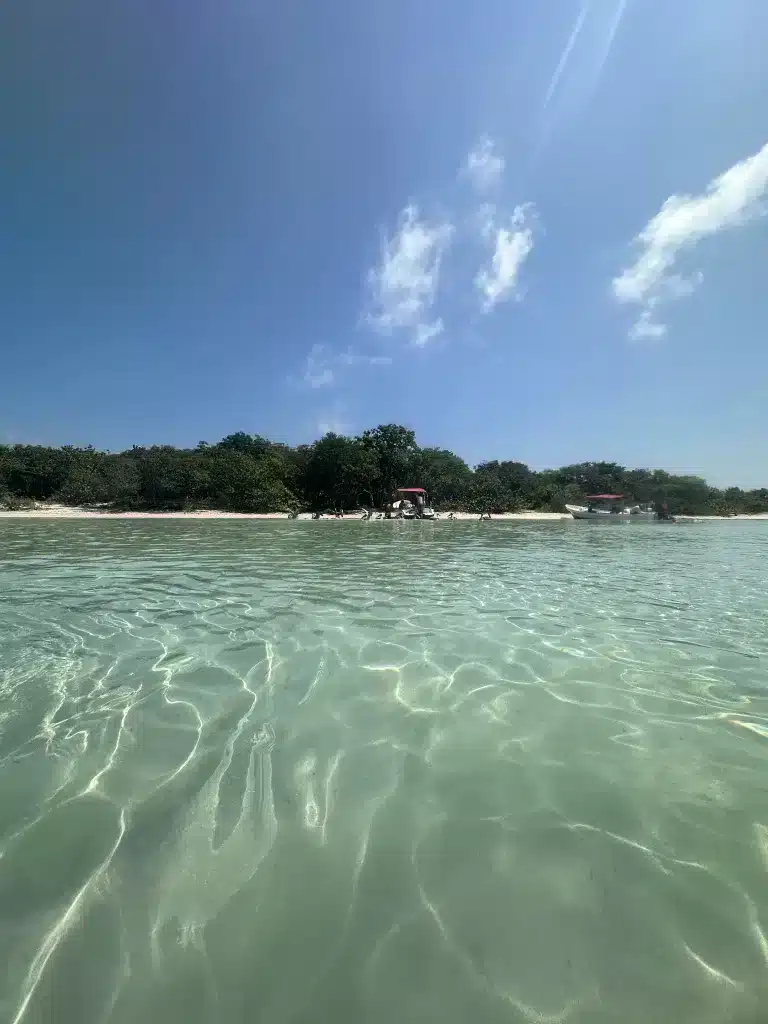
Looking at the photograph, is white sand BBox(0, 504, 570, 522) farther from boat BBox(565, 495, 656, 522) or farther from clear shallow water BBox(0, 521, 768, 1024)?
clear shallow water BBox(0, 521, 768, 1024)

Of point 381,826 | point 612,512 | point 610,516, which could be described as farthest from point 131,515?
point 612,512

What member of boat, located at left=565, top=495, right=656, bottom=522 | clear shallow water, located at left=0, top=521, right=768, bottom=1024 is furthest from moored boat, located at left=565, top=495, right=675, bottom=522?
clear shallow water, located at left=0, top=521, right=768, bottom=1024

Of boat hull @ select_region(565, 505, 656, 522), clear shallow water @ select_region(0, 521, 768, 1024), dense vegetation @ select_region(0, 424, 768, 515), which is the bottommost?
clear shallow water @ select_region(0, 521, 768, 1024)

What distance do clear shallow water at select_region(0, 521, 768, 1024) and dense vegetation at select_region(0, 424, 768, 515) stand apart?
130 feet

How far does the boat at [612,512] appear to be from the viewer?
4766 cm

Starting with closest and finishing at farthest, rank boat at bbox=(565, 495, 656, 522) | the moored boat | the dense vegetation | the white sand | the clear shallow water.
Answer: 1. the clear shallow water
2. the white sand
3. the dense vegetation
4. the moored boat
5. boat at bbox=(565, 495, 656, 522)

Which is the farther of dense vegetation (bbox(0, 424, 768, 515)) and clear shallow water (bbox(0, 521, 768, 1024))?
dense vegetation (bbox(0, 424, 768, 515))

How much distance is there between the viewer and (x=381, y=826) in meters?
2.59

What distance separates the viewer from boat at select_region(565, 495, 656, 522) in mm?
47656

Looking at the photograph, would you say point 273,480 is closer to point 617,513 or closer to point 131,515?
point 131,515

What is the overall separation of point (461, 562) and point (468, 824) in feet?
35.4

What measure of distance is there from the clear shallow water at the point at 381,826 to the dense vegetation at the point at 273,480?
130 feet

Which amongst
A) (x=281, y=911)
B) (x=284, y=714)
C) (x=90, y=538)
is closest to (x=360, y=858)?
(x=281, y=911)

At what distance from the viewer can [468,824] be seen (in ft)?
8.54
